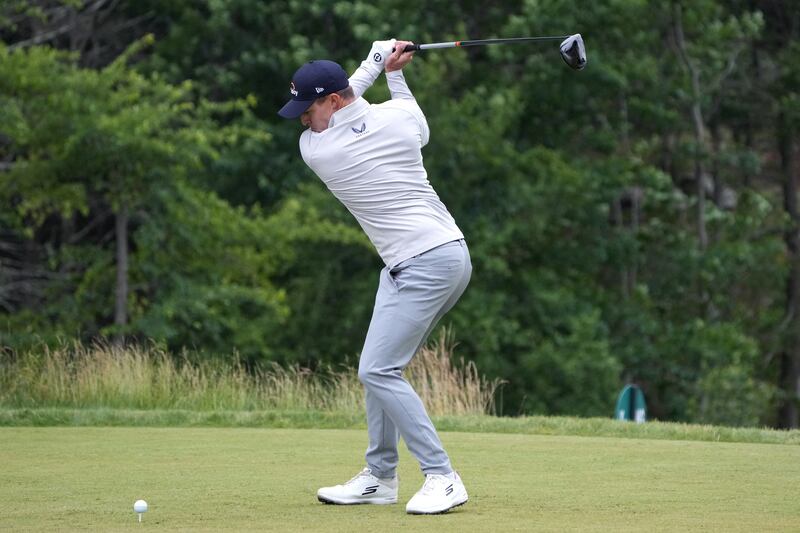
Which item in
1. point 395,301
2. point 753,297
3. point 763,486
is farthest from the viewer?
point 753,297

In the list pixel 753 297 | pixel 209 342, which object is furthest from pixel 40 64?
pixel 753 297

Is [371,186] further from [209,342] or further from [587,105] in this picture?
[587,105]

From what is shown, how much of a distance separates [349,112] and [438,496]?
162 cm

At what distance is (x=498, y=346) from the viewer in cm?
→ 2762

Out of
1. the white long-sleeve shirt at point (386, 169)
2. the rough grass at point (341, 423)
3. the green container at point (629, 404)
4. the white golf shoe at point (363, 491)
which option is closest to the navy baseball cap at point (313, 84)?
the white long-sleeve shirt at point (386, 169)

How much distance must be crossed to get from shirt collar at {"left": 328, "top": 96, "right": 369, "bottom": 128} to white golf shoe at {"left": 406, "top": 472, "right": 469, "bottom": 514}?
151cm

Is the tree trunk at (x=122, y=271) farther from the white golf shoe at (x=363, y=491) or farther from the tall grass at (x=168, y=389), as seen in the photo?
the white golf shoe at (x=363, y=491)

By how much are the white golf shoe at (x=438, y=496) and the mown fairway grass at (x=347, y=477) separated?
55mm

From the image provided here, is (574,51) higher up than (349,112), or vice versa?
(574,51)

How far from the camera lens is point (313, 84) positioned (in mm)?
5891

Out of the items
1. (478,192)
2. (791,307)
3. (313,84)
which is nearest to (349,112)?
(313,84)

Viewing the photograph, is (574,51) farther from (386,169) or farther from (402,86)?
(386,169)

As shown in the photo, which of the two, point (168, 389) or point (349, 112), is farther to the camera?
point (168, 389)

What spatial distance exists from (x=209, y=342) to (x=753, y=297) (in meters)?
14.2
